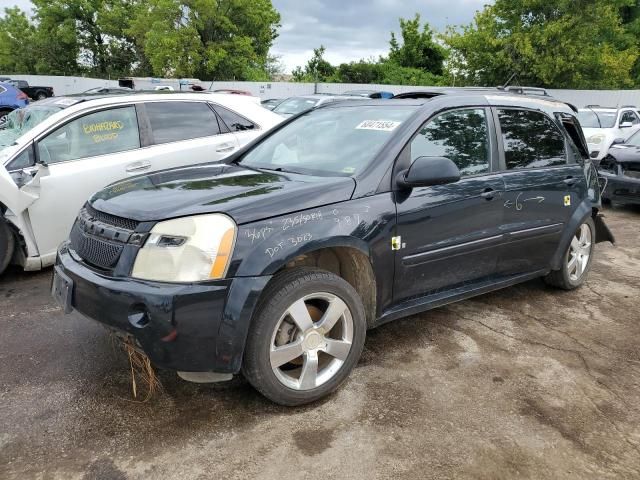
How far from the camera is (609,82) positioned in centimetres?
3225

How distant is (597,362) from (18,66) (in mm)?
58591

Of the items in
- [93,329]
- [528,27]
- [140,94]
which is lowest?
[93,329]

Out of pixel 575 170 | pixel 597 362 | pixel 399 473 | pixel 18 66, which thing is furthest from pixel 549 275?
pixel 18 66

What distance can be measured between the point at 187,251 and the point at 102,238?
0.56 metres

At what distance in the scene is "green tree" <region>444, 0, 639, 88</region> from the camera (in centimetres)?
2924

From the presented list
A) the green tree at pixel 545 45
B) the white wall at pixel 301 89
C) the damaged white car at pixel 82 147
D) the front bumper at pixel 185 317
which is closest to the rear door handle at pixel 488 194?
the front bumper at pixel 185 317

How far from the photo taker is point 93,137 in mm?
5023

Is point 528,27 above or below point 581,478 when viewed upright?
above

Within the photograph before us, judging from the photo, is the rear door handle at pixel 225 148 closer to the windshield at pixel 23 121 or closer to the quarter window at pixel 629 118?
the windshield at pixel 23 121

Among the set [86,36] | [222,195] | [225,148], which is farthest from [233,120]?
[86,36]

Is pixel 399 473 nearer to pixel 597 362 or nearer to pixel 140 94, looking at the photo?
pixel 597 362

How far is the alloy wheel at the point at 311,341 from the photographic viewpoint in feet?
9.02

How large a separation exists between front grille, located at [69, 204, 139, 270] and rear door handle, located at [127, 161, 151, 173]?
82.9 inches

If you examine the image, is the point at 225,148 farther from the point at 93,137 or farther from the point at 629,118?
the point at 629,118
